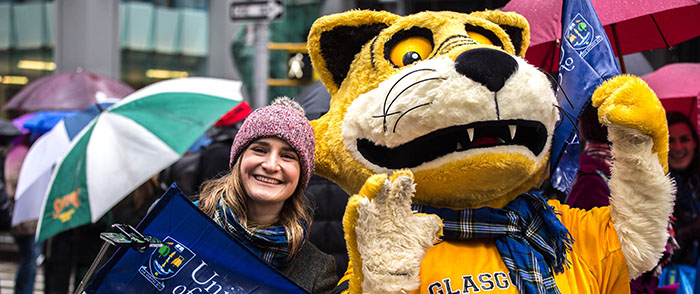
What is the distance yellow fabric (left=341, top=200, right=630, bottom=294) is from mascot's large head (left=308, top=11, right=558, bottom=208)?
17 cm

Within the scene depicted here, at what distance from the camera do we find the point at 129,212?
16.0 ft

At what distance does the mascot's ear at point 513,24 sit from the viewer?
8.18ft

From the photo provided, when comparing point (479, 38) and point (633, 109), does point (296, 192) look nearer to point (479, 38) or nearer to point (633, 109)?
point (479, 38)

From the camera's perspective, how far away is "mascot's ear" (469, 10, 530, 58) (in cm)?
249

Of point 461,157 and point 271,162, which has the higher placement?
point 461,157

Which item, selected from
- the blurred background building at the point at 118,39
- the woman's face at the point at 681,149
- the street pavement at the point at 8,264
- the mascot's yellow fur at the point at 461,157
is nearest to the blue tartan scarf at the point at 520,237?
the mascot's yellow fur at the point at 461,157

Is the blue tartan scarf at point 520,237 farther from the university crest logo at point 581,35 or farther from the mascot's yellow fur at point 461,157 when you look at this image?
the university crest logo at point 581,35

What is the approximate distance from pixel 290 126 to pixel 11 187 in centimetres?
472

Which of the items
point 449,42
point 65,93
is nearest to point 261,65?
point 65,93

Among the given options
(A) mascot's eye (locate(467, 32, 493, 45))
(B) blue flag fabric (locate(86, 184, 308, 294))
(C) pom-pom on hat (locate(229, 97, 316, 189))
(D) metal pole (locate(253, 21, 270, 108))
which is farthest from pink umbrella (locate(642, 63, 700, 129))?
(D) metal pole (locate(253, 21, 270, 108))

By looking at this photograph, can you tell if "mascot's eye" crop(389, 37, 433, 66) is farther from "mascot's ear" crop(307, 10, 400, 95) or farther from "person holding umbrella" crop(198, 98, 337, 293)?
"person holding umbrella" crop(198, 98, 337, 293)

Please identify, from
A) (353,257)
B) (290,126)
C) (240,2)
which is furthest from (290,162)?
(240,2)

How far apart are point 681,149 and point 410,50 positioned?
299cm

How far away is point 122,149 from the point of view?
12.5ft
